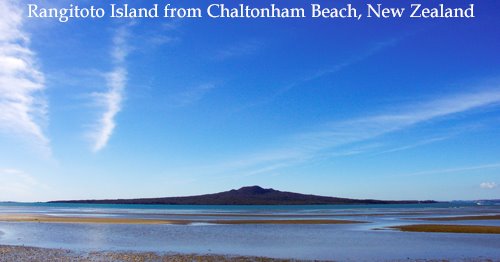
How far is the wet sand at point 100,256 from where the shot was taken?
A: 2278 centimetres

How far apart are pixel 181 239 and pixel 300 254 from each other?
10944mm

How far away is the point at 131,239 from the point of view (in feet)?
109

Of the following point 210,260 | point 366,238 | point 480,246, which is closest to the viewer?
point 210,260

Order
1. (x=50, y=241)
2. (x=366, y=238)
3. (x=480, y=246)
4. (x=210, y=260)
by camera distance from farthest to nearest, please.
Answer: (x=366, y=238)
(x=50, y=241)
(x=480, y=246)
(x=210, y=260)

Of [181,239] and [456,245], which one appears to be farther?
[181,239]

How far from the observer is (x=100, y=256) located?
78.3 ft

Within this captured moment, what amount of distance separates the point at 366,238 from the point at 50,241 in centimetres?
2208

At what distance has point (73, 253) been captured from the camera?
25.0 meters

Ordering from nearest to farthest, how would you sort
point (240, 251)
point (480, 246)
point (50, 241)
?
point (240, 251) → point (480, 246) → point (50, 241)

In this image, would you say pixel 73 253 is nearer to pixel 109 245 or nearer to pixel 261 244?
pixel 109 245

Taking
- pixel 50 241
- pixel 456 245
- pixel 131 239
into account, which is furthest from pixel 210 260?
pixel 456 245

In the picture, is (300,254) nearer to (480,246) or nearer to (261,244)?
(261,244)

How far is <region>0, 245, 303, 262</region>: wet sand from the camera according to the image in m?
22.8

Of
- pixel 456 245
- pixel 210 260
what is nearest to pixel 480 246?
pixel 456 245
